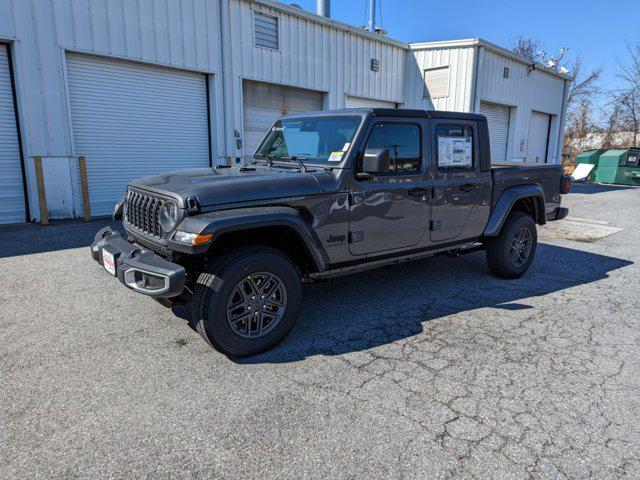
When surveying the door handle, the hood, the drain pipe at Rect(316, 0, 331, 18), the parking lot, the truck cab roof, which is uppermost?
the drain pipe at Rect(316, 0, 331, 18)

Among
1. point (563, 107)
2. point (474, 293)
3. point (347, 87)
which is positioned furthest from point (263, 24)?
point (563, 107)

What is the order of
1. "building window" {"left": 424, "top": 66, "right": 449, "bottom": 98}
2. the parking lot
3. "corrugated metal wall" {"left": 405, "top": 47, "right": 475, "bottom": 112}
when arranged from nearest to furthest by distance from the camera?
the parking lot, "corrugated metal wall" {"left": 405, "top": 47, "right": 475, "bottom": 112}, "building window" {"left": 424, "top": 66, "right": 449, "bottom": 98}

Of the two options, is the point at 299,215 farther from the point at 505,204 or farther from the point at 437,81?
the point at 437,81

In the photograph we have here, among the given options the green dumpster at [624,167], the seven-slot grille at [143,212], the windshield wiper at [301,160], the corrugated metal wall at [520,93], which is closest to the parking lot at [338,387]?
the seven-slot grille at [143,212]

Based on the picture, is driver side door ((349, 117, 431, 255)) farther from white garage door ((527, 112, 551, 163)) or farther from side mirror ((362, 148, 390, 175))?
white garage door ((527, 112, 551, 163))

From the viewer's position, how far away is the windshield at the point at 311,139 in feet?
13.1

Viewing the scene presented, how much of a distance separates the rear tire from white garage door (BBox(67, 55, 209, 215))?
822 cm

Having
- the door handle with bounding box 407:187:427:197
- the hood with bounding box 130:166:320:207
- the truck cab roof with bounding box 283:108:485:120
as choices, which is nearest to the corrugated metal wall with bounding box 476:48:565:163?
the truck cab roof with bounding box 283:108:485:120

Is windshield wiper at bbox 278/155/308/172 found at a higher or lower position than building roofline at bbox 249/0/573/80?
lower

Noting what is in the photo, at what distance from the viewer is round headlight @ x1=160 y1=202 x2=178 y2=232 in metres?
3.23

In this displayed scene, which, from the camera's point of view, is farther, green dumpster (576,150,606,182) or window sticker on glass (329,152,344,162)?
green dumpster (576,150,606,182)

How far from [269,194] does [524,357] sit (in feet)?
7.66

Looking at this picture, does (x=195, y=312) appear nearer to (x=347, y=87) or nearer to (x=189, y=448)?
(x=189, y=448)

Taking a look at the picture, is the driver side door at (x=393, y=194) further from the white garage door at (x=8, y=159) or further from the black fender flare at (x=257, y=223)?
the white garage door at (x=8, y=159)
